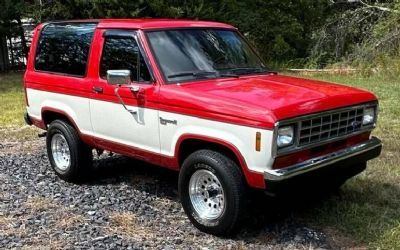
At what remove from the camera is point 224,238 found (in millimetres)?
4797

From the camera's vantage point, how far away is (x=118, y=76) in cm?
504

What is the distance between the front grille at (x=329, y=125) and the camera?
452 centimetres

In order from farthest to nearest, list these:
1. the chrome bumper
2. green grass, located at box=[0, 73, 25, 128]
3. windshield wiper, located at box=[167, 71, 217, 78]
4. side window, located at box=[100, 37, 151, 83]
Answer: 1. green grass, located at box=[0, 73, 25, 128]
2. side window, located at box=[100, 37, 151, 83]
3. windshield wiper, located at box=[167, 71, 217, 78]
4. the chrome bumper

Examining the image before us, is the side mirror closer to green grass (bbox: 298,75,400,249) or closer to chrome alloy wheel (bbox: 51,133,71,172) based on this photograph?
chrome alloy wheel (bbox: 51,133,71,172)

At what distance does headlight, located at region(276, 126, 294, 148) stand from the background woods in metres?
11.7

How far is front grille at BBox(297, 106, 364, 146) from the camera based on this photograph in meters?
4.52

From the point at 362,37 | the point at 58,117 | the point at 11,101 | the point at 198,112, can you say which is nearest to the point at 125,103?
the point at 198,112

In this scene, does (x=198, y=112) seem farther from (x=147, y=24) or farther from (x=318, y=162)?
(x=147, y=24)

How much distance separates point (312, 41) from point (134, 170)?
15278 millimetres

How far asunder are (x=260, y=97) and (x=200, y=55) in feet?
3.72

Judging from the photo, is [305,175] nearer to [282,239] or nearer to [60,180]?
[282,239]

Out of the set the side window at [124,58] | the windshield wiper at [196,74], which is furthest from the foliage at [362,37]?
the side window at [124,58]

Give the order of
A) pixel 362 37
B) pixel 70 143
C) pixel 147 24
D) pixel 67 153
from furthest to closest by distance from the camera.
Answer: pixel 362 37 → pixel 67 153 → pixel 70 143 → pixel 147 24

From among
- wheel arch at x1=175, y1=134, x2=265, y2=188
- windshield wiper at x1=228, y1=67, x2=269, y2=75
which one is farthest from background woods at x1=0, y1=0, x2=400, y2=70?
wheel arch at x1=175, y1=134, x2=265, y2=188
